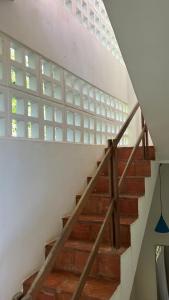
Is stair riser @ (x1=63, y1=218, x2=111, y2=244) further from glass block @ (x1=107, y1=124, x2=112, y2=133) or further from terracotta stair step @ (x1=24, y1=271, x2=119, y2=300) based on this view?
glass block @ (x1=107, y1=124, x2=112, y2=133)

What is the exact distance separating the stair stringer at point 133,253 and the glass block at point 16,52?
5.66 feet

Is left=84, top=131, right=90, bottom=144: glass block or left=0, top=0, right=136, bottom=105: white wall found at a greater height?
left=0, top=0, right=136, bottom=105: white wall

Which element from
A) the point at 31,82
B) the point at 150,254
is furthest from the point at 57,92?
the point at 150,254

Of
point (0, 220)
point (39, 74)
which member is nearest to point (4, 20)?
point (39, 74)

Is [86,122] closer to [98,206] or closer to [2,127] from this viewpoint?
[98,206]

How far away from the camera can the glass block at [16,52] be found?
2207 mm

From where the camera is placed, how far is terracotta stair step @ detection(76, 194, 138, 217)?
108 inches

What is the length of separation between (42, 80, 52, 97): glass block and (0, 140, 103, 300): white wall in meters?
0.48

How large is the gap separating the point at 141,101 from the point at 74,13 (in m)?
1.50

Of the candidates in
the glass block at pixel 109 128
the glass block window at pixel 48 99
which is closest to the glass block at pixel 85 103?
the glass block window at pixel 48 99

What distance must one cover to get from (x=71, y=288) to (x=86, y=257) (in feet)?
0.99

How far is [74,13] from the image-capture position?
320 centimetres

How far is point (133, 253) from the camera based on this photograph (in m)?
2.43

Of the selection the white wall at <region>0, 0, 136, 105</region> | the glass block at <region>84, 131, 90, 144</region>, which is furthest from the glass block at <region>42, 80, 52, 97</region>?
the glass block at <region>84, 131, 90, 144</region>
